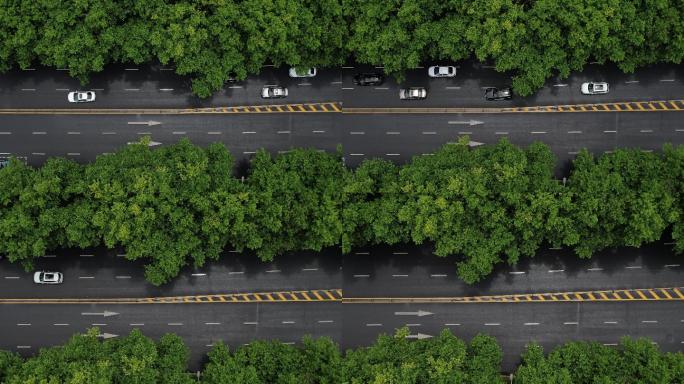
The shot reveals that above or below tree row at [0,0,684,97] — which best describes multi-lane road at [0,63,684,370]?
below

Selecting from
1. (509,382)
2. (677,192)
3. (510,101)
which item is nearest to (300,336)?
(509,382)

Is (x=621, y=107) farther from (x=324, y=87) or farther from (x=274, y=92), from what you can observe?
(x=274, y=92)

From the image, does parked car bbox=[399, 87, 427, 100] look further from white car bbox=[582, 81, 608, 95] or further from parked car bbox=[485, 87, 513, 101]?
white car bbox=[582, 81, 608, 95]

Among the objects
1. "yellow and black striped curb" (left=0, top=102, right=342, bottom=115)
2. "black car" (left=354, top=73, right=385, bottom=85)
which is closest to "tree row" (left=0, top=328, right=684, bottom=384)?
"yellow and black striped curb" (left=0, top=102, right=342, bottom=115)

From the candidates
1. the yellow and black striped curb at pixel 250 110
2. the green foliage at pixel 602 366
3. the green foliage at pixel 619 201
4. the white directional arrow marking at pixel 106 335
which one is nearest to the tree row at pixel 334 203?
the green foliage at pixel 619 201

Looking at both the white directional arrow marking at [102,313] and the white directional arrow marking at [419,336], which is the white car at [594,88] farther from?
the white directional arrow marking at [102,313]

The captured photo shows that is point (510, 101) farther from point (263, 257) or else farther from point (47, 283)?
point (47, 283)
